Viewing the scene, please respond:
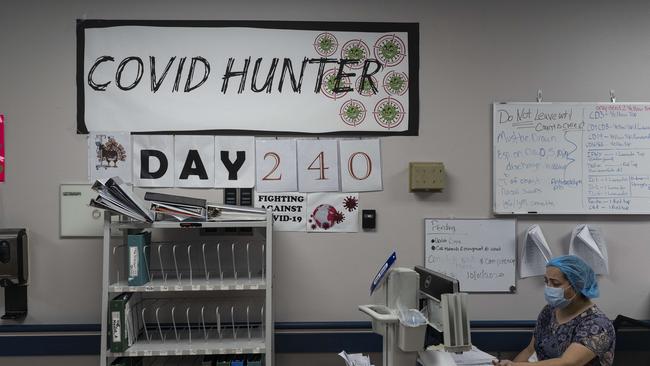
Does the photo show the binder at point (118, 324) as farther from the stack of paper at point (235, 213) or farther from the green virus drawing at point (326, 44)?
the green virus drawing at point (326, 44)

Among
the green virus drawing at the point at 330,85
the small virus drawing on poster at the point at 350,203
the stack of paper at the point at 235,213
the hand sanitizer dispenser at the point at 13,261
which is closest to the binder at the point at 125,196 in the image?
the stack of paper at the point at 235,213

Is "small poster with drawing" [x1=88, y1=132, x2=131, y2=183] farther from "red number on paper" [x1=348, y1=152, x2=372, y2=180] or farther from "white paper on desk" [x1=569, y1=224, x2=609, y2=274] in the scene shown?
"white paper on desk" [x1=569, y1=224, x2=609, y2=274]

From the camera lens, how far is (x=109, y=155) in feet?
8.20

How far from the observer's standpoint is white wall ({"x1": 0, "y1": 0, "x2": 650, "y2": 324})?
98.4 inches

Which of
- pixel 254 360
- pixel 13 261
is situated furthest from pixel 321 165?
pixel 13 261

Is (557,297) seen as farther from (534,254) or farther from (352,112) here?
(352,112)

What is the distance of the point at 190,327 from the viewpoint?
247 cm

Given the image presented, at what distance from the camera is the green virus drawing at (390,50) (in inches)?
102

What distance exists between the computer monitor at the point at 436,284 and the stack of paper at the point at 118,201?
1.37m

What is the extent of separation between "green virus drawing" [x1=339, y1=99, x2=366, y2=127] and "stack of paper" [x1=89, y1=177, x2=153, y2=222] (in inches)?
48.1

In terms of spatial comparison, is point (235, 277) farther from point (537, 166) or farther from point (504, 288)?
point (537, 166)

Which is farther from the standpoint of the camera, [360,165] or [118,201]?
[360,165]

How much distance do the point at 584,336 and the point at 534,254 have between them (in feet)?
2.27

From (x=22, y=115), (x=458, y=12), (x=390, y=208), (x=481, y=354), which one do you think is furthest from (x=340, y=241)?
(x=22, y=115)
